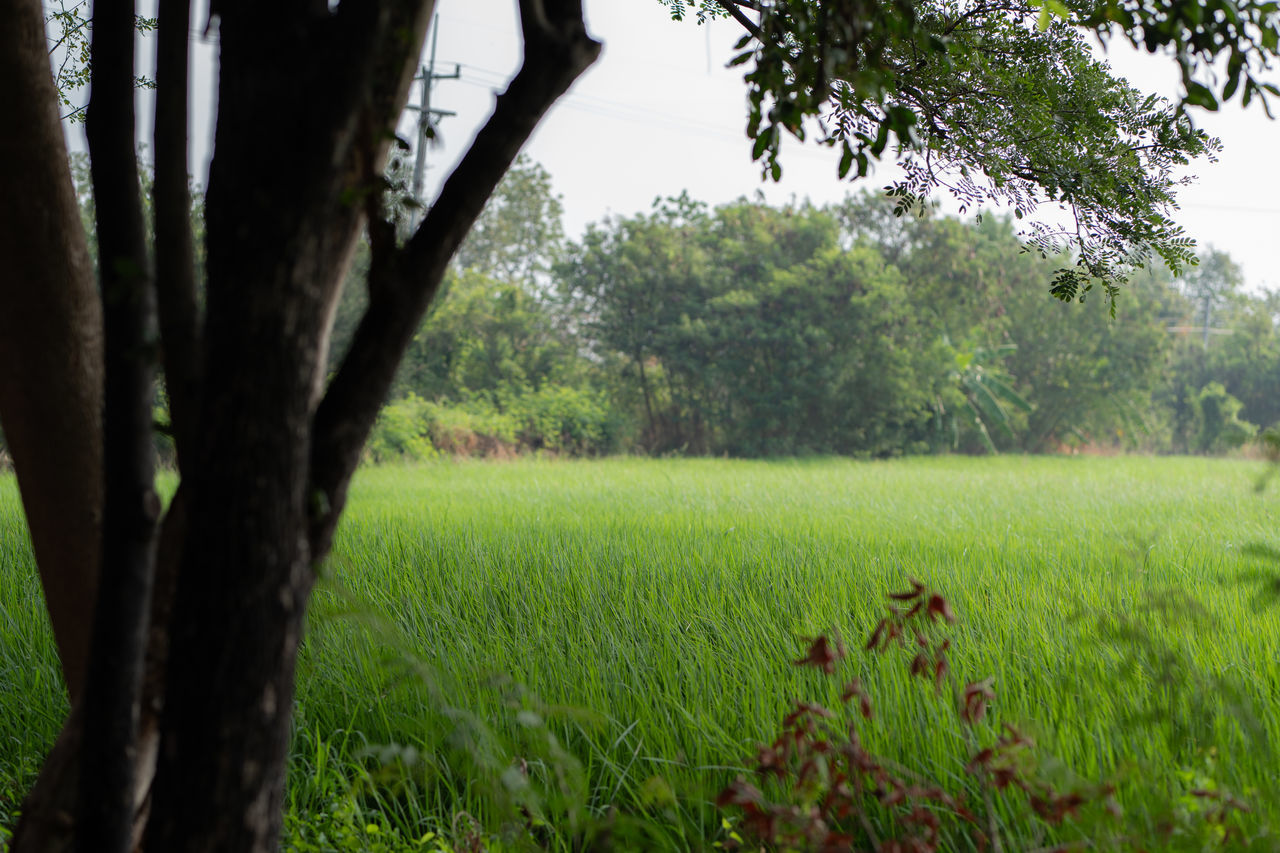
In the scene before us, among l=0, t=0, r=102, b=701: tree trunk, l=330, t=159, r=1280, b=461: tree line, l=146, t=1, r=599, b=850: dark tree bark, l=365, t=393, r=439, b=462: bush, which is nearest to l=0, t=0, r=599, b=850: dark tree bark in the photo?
l=146, t=1, r=599, b=850: dark tree bark

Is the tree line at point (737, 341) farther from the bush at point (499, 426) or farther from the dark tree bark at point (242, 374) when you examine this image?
the dark tree bark at point (242, 374)

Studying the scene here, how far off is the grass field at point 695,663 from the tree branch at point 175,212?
45 cm

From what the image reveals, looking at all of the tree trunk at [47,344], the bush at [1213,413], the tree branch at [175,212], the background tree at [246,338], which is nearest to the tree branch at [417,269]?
the background tree at [246,338]

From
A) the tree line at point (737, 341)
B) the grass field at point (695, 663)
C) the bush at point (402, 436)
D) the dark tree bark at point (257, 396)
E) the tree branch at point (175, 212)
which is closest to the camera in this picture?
the dark tree bark at point (257, 396)

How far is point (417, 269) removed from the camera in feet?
3.96

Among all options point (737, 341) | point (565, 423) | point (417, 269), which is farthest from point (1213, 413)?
point (417, 269)

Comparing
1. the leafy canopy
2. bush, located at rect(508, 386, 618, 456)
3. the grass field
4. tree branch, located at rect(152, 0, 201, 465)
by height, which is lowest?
the grass field

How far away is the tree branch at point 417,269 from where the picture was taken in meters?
1.20

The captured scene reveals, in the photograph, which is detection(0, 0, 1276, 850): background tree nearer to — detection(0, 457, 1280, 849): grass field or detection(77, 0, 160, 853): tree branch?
detection(77, 0, 160, 853): tree branch

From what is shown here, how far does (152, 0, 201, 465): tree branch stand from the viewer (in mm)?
1144

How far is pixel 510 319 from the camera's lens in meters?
21.9

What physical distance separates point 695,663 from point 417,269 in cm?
209

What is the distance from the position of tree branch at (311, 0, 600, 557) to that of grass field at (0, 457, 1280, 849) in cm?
27

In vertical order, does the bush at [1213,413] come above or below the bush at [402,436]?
above
